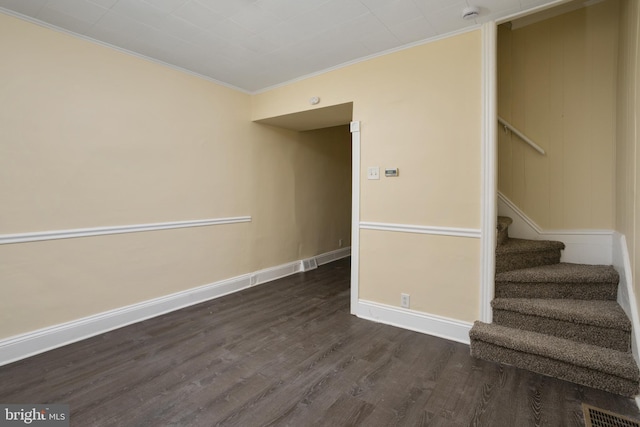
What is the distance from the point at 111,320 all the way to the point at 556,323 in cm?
378

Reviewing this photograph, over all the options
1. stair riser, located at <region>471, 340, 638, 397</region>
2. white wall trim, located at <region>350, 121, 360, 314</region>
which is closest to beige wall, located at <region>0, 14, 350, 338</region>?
white wall trim, located at <region>350, 121, 360, 314</region>

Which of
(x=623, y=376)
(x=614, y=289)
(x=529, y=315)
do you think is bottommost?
(x=623, y=376)

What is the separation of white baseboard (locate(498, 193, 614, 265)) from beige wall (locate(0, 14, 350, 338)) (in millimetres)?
3072

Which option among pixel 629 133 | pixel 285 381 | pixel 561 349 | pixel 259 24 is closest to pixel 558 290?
pixel 561 349

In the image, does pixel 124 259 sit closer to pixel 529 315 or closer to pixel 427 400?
pixel 427 400

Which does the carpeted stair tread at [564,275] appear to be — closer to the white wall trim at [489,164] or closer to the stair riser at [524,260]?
the stair riser at [524,260]

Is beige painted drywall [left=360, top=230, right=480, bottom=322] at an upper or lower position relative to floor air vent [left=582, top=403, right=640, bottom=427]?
upper

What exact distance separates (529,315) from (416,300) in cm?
87

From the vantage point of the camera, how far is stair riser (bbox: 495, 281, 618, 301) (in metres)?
2.34

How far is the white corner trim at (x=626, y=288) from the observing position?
1885mm

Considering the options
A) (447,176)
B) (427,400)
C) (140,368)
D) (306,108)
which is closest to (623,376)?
(427,400)

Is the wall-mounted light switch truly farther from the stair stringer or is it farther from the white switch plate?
the stair stringer

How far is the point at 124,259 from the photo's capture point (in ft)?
9.50

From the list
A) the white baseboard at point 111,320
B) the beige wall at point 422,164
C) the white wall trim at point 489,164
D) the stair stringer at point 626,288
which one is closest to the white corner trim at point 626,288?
the stair stringer at point 626,288
